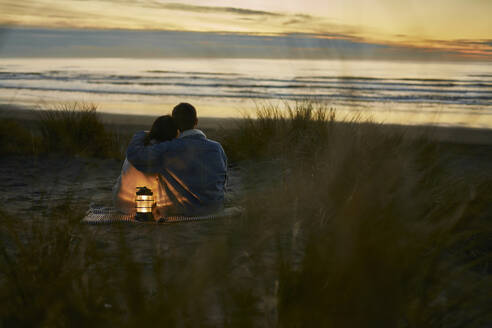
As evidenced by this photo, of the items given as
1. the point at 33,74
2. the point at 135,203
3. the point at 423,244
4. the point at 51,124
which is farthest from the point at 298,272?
the point at 33,74

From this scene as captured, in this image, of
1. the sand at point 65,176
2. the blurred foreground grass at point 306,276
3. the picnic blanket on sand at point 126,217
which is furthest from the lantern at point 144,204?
the blurred foreground grass at point 306,276

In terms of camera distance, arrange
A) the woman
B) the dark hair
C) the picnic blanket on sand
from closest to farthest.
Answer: the picnic blanket on sand, the dark hair, the woman

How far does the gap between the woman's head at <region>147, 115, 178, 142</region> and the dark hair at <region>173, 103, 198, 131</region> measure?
0.16ft

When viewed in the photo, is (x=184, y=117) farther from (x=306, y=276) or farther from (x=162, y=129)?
(x=306, y=276)

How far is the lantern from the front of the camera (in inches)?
164

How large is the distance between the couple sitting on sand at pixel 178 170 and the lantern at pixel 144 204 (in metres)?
0.20

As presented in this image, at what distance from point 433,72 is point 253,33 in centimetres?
68

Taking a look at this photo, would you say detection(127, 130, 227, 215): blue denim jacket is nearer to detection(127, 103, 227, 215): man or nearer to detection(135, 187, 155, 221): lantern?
detection(127, 103, 227, 215): man

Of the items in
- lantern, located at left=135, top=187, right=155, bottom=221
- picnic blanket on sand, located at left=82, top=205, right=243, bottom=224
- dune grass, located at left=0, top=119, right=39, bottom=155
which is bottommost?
picnic blanket on sand, located at left=82, top=205, right=243, bottom=224

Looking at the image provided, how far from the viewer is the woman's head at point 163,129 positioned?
4.25 metres

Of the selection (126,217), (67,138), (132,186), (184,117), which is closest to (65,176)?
(67,138)

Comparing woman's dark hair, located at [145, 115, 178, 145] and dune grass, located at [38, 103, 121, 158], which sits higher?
woman's dark hair, located at [145, 115, 178, 145]

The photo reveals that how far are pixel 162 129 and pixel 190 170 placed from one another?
1.42 feet

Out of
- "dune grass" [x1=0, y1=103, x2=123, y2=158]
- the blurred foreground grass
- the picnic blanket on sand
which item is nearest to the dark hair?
the picnic blanket on sand
